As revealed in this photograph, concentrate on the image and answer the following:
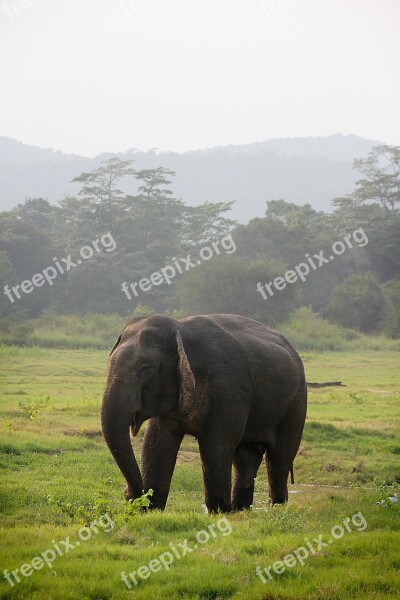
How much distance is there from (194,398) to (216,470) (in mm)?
808

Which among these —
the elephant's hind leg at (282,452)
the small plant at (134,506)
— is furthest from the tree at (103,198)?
the small plant at (134,506)

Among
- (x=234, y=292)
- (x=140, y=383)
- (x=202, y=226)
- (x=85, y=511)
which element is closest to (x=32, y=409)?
(x=140, y=383)

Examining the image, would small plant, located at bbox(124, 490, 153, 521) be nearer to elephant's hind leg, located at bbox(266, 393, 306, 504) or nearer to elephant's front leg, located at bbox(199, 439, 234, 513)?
elephant's front leg, located at bbox(199, 439, 234, 513)

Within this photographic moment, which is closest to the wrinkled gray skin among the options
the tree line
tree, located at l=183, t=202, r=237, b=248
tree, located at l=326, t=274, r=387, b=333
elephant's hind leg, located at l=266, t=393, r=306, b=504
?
elephant's hind leg, located at l=266, t=393, r=306, b=504

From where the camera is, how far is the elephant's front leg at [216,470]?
9.05 meters

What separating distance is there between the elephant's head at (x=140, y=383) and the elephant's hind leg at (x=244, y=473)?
1695mm

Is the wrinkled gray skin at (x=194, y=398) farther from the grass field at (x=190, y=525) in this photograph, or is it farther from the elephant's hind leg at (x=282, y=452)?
the grass field at (x=190, y=525)

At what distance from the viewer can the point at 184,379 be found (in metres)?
8.95

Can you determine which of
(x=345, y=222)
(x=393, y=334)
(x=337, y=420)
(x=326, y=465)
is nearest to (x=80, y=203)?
(x=345, y=222)

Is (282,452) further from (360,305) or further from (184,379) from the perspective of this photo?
(360,305)

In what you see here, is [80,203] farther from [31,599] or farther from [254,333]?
[31,599]

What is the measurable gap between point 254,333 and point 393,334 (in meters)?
39.0

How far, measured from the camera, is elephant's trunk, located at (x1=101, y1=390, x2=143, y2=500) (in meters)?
8.17

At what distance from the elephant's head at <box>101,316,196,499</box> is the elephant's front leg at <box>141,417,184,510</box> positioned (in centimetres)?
40
